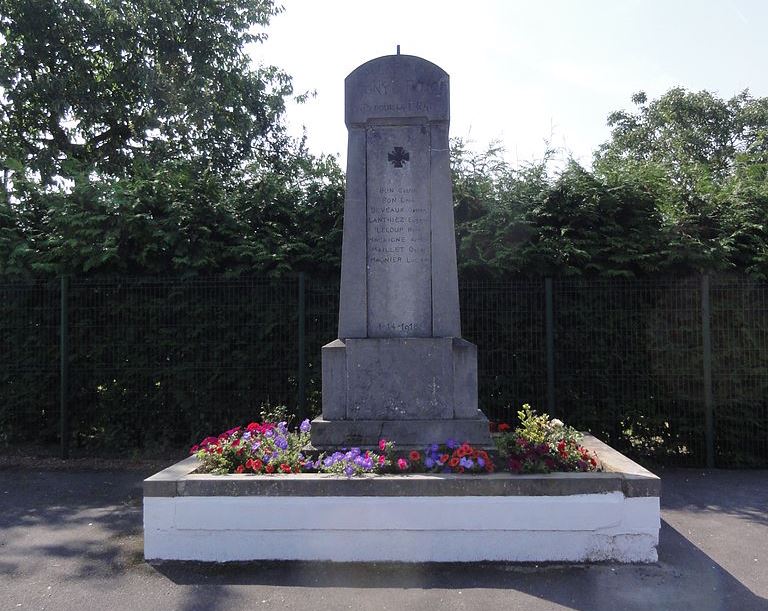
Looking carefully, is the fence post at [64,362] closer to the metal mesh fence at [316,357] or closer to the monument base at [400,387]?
the metal mesh fence at [316,357]

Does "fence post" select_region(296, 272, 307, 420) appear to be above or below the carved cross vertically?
below

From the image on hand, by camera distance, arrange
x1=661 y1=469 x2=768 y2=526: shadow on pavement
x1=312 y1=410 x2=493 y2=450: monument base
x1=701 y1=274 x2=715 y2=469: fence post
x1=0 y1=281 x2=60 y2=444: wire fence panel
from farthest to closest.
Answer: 1. x1=0 y1=281 x2=60 y2=444: wire fence panel
2. x1=701 y1=274 x2=715 y2=469: fence post
3. x1=661 y1=469 x2=768 y2=526: shadow on pavement
4. x1=312 y1=410 x2=493 y2=450: monument base

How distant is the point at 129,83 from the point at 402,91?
1155cm

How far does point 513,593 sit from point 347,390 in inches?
80.8

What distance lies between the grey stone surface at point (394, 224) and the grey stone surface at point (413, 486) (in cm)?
101

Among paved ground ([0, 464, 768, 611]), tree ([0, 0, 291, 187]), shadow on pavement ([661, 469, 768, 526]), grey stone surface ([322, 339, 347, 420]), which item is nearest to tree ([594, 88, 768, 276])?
shadow on pavement ([661, 469, 768, 526])

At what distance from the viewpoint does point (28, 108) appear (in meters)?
14.4

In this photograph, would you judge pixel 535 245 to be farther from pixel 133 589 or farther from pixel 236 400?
pixel 133 589

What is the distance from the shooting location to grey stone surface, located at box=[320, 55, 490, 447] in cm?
525

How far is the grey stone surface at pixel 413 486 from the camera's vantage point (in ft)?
13.7

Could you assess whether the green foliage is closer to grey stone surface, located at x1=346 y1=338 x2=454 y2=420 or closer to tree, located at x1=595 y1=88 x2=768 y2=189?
grey stone surface, located at x1=346 y1=338 x2=454 y2=420

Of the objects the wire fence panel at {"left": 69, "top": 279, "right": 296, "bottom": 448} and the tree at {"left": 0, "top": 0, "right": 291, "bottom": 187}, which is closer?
the wire fence panel at {"left": 69, "top": 279, "right": 296, "bottom": 448}

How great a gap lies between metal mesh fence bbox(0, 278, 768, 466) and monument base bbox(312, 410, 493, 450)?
2543 millimetres

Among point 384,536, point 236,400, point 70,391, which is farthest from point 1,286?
point 384,536
